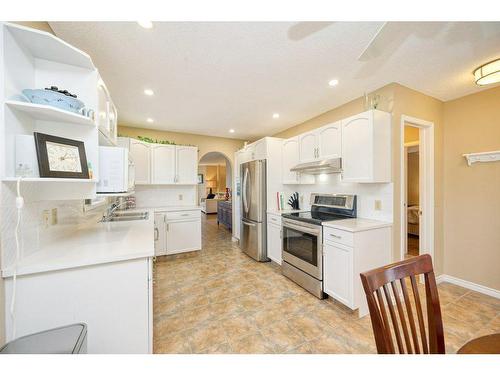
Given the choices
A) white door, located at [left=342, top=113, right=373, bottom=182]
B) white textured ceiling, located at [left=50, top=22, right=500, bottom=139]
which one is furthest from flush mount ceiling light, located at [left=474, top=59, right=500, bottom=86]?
white door, located at [left=342, top=113, right=373, bottom=182]

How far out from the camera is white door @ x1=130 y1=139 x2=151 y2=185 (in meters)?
3.57

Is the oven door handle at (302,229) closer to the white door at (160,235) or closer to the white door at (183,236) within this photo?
the white door at (183,236)

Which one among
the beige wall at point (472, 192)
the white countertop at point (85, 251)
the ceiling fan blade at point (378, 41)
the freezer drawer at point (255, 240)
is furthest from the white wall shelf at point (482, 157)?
the white countertop at point (85, 251)

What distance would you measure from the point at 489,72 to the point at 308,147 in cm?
184

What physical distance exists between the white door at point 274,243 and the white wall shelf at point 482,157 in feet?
8.39

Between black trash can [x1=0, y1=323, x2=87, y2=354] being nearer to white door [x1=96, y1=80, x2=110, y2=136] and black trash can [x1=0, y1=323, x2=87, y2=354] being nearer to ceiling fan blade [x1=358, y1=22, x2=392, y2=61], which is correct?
white door [x1=96, y1=80, x2=110, y2=136]

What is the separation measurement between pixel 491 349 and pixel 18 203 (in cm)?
202

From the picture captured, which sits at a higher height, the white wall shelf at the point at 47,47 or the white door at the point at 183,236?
the white wall shelf at the point at 47,47

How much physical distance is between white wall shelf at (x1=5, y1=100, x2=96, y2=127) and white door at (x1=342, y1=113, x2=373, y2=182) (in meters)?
2.45

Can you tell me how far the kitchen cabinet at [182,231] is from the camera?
3551mm

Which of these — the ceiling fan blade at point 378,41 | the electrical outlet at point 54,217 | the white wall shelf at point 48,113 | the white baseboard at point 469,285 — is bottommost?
the white baseboard at point 469,285
